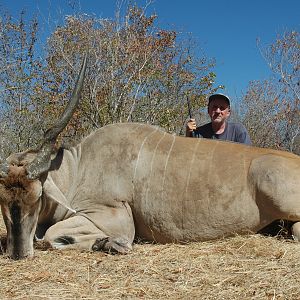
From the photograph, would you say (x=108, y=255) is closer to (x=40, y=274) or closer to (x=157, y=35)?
(x=40, y=274)

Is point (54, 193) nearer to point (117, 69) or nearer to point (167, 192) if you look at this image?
point (167, 192)

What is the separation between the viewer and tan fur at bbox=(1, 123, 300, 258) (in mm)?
3240

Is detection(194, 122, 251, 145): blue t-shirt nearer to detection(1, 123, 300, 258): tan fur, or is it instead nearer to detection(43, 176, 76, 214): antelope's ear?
detection(1, 123, 300, 258): tan fur

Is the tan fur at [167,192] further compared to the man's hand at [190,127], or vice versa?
the man's hand at [190,127]

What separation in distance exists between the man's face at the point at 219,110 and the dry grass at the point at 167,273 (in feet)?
5.98

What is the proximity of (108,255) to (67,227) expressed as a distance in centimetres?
40

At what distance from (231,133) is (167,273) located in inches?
101

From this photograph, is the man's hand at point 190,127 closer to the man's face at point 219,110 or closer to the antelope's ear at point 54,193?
the man's face at point 219,110

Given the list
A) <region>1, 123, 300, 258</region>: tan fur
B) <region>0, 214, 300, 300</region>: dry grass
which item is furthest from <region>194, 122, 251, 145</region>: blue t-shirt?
<region>0, 214, 300, 300</region>: dry grass

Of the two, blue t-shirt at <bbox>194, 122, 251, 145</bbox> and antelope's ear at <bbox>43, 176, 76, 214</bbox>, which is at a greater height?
blue t-shirt at <bbox>194, 122, 251, 145</bbox>

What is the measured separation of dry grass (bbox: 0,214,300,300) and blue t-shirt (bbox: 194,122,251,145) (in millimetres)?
1730

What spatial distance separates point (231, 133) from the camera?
16.0ft

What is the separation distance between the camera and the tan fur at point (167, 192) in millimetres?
3240

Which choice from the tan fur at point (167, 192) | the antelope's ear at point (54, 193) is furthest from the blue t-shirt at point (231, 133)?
the antelope's ear at point (54, 193)
